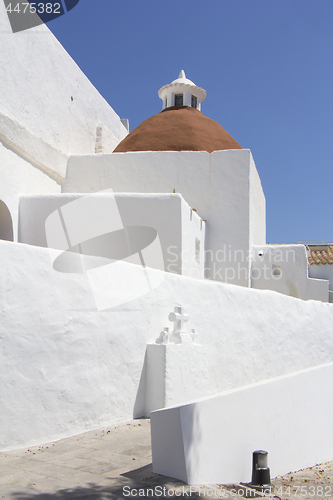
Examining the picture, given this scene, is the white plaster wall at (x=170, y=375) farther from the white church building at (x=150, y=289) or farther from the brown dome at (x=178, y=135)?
the brown dome at (x=178, y=135)

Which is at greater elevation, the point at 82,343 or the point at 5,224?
the point at 5,224

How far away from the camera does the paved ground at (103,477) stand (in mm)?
3193

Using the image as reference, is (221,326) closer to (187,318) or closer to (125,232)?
(187,318)

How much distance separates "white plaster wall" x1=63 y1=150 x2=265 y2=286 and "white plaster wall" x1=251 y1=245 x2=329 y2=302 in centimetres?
110

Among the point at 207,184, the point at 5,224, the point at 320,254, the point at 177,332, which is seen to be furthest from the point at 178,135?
the point at 177,332

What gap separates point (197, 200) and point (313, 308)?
3.73m

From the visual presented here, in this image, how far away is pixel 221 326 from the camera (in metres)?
7.13

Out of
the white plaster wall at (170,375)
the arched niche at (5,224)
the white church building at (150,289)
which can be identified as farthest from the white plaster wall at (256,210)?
the white plaster wall at (170,375)

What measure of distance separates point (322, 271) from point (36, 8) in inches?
464

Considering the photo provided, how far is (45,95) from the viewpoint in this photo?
10.6 meters

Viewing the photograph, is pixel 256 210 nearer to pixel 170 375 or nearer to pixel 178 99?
pixel 178 99

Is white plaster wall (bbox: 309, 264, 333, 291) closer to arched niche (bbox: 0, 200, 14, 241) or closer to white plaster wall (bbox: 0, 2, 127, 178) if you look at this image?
white plaster wall (bbox: 0, 2, 127, 178)

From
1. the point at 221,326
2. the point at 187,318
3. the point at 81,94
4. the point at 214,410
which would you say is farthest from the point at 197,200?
the point at 214,410

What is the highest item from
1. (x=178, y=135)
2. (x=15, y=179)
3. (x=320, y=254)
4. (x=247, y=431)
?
(x=178, y=135)
